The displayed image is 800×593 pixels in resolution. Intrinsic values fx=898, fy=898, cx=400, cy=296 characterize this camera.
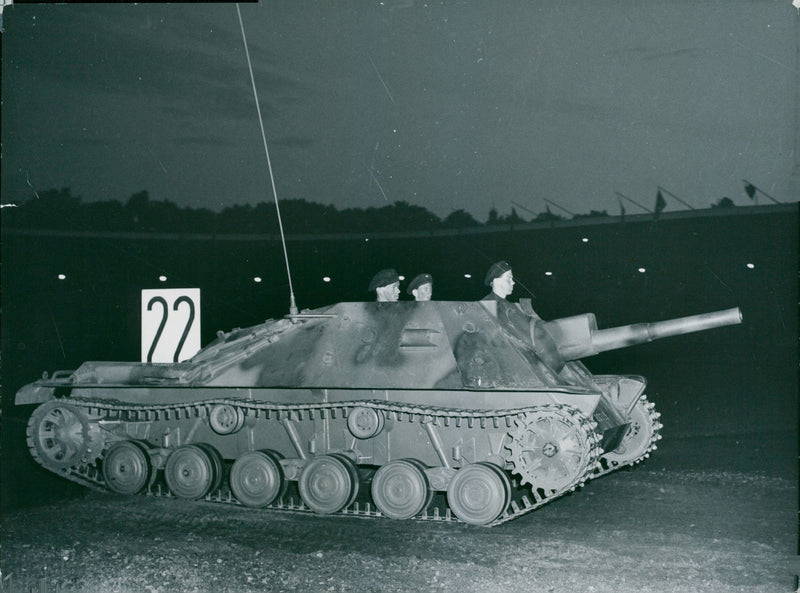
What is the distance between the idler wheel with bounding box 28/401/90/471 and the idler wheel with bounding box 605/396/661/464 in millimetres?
7170

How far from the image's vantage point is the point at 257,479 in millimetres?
10828

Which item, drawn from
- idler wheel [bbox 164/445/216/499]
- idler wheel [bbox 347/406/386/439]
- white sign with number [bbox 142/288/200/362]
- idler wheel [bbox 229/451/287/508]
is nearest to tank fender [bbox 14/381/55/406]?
Answer: white sign with number [bbox 142/288/200/362]

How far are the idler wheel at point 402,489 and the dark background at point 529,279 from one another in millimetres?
15048

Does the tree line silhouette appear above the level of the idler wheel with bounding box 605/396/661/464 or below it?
above

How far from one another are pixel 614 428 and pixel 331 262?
825 inches

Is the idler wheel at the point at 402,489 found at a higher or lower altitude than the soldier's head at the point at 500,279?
lower

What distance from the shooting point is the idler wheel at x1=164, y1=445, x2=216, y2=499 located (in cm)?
1107

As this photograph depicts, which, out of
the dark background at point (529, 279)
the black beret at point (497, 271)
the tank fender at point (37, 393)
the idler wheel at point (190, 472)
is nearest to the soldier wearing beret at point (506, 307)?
the black beret at point (497, 271)

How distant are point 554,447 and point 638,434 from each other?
135 inches

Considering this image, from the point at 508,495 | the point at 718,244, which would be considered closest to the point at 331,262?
the point at 718,244

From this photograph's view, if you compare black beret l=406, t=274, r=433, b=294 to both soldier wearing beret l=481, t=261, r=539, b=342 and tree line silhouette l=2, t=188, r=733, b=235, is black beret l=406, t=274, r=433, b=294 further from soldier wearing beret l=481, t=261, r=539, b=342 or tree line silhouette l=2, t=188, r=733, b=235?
tree line silhouette l=2, t=188, r=733, b=235

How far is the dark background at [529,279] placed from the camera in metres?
26.4

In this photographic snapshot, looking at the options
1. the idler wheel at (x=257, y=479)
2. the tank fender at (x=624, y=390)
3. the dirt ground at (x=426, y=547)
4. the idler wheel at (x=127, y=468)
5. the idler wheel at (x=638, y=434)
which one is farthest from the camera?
the idler wheel at (x=638, y=434)

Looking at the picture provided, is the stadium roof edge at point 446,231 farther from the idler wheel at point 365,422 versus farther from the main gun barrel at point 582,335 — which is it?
the idler wheel at point 365,422
